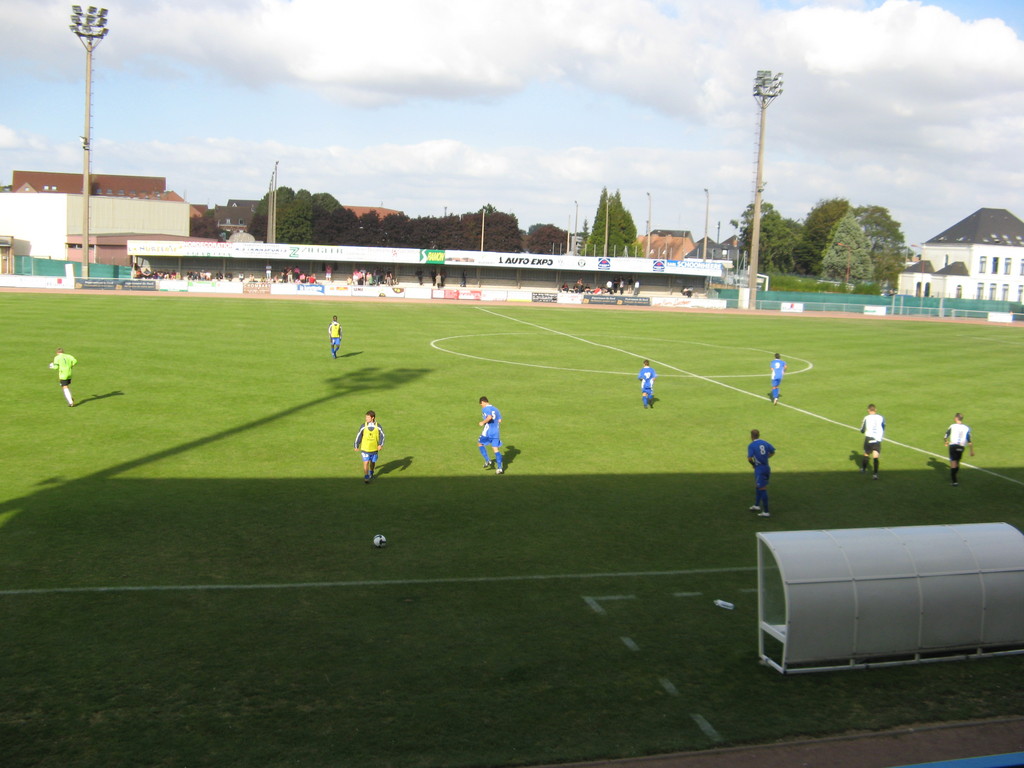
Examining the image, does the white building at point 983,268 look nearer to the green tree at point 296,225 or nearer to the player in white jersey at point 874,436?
the green tree at point 296,225

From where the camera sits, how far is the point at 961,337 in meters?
58.9

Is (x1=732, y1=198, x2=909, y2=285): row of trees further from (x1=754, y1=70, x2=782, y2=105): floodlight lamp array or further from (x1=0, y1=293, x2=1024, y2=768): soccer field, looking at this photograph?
(x1=0, y1=293, x2=1024, y2=768): soccer field

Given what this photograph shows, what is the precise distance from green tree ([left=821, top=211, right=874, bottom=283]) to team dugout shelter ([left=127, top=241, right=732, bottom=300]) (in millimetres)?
35295

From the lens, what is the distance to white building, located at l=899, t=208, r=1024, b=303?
4446 inches

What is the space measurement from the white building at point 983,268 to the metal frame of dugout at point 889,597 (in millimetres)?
111848

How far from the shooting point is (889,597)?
1032 centimetres

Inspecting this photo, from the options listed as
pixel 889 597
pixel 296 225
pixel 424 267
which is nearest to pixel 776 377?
pixel 889 597

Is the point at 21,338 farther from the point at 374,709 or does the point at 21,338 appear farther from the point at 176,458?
the point at 374,709

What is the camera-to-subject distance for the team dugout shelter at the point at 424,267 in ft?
288

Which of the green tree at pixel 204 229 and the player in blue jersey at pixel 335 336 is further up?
the green tree at pixel 204 229

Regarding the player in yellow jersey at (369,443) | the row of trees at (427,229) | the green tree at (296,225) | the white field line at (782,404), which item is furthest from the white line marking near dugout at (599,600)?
the green tree at (296,225)

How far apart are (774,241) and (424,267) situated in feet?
231

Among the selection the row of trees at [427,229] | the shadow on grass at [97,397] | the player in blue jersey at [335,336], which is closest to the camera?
the shadow on grass at [97,397]

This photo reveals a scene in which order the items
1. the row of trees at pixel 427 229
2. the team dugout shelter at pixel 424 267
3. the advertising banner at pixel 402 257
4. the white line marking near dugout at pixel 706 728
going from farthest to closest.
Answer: the row of trees at pixel 427 229 < the team dugout shelter at pixel 424 267 < the advertising banner at pixel 402 257 < the white line marking near dugout at pixel 706 728
